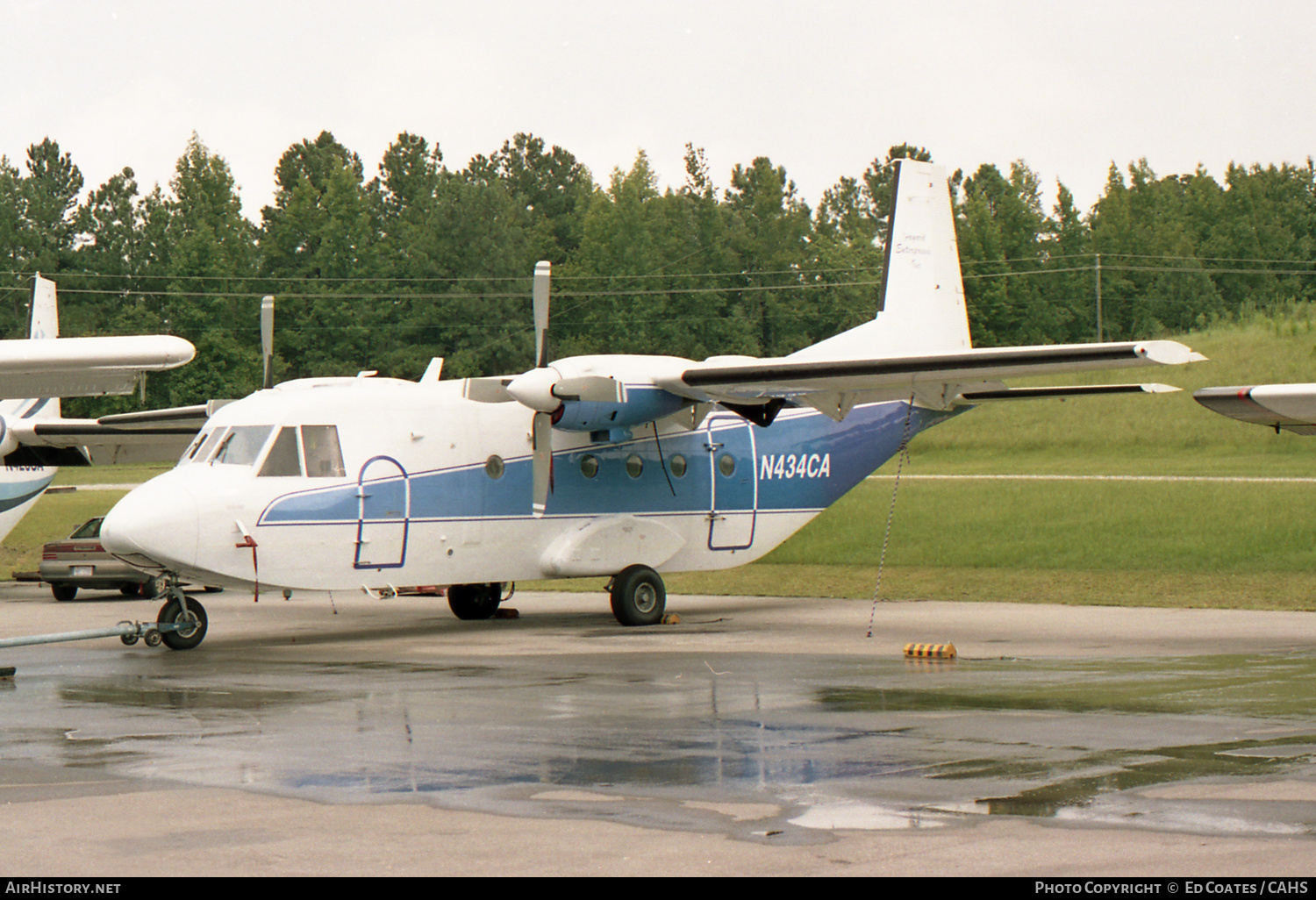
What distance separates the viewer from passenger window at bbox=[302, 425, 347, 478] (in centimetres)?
1819

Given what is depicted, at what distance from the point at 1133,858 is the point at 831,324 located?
290ft

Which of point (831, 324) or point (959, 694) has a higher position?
point (831, 324)

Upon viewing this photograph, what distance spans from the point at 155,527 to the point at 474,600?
21.0 ft

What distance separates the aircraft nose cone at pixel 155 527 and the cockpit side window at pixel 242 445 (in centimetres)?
92

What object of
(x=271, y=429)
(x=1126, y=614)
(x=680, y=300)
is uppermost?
(x=680, y=300)

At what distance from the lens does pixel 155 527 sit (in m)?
16.5

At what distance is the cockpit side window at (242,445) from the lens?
58.4ft

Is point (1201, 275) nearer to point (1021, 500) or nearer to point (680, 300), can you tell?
point (680, 300)

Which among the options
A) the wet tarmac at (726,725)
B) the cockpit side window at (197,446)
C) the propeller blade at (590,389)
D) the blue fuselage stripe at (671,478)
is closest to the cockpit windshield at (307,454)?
the blue fuselage stripe at (671,478)

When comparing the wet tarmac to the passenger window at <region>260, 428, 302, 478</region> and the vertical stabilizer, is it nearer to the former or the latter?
the passenger window at <region>260, 428, 302, 478</region>

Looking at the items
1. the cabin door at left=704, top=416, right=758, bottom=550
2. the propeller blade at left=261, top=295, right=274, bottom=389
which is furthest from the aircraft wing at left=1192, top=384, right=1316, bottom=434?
the propeller blade at left=261, top=295, right=274, bottom=389

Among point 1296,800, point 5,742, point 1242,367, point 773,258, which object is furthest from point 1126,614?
point 773,258

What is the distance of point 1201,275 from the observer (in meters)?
96.4

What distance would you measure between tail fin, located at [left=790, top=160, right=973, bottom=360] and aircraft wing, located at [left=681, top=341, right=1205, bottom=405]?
92.9 inches
